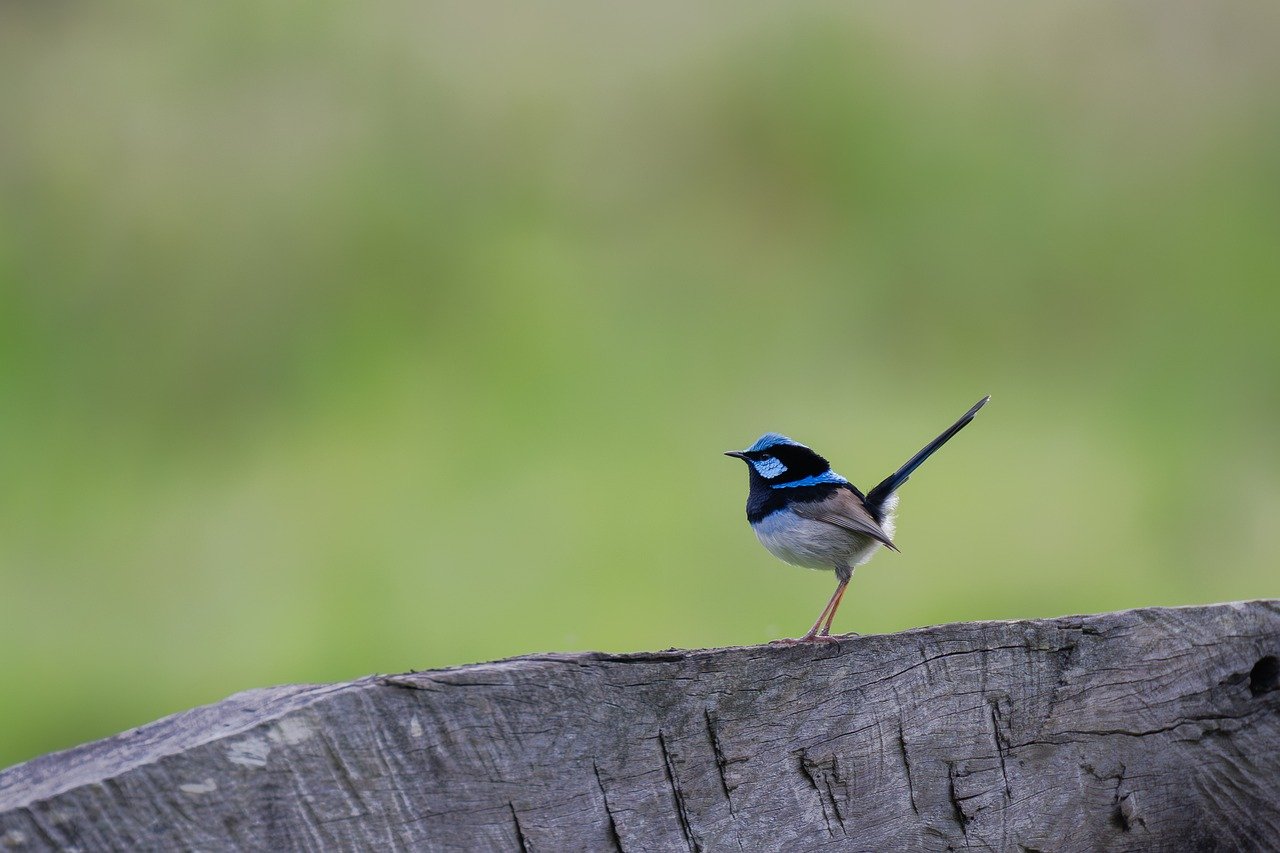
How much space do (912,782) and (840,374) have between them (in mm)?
2667

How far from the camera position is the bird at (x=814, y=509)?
2.78 metres

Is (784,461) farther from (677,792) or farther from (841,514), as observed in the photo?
(677,792)

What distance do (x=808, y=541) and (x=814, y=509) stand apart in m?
0.08

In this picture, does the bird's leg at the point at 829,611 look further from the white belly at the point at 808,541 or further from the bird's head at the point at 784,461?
the bird's head at the point at 784,461

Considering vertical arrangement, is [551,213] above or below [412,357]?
above

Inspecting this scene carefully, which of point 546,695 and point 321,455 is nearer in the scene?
point 546,695

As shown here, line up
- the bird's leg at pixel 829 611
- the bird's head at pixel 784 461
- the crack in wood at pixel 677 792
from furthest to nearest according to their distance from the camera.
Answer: the bird's head at pixel 784 461 → the bird's leg at pixel 829 611 → the crack in wood at pixel 677 792

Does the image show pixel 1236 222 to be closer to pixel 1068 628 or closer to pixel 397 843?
pixel 1068 628

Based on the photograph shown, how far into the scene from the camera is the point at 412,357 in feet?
13.4

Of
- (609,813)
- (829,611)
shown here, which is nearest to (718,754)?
(609,813)

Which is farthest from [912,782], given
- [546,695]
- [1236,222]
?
[1236,222]

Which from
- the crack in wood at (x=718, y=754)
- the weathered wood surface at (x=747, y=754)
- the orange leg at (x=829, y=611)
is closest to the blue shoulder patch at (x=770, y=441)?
the orange leg at (x=829, y=611)

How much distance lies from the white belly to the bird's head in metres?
0.14

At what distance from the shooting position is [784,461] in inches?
117
